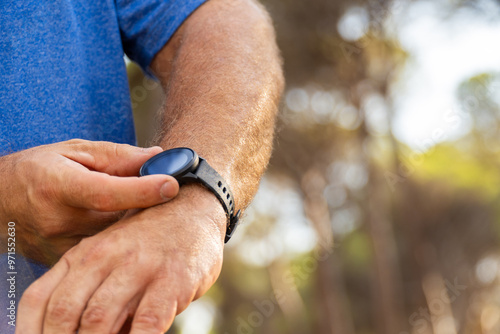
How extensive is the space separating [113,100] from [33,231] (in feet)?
2.08

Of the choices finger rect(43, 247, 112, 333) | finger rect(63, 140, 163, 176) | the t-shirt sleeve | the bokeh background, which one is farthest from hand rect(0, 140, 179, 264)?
the bokeh background

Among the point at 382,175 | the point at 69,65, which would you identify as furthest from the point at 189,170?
the point at 382,175

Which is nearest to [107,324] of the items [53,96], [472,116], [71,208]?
[71,208]

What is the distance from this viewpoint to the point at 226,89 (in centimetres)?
137

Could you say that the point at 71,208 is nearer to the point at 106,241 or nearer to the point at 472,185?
the point at 106,241

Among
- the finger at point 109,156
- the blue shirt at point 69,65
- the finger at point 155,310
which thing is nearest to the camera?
the finger at point 155,310

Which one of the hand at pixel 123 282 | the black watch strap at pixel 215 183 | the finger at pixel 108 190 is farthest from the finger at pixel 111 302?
the black watch strap at pixel 215 183

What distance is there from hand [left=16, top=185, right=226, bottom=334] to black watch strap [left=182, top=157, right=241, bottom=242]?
139mm

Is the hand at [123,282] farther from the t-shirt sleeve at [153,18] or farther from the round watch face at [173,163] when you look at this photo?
the t-shirt sleeve at [153,18]

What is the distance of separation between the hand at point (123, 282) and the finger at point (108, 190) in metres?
0.05

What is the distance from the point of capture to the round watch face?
3.54 ft

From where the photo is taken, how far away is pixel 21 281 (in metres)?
1.27

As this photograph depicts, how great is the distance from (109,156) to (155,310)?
39cm

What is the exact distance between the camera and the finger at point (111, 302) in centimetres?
87
